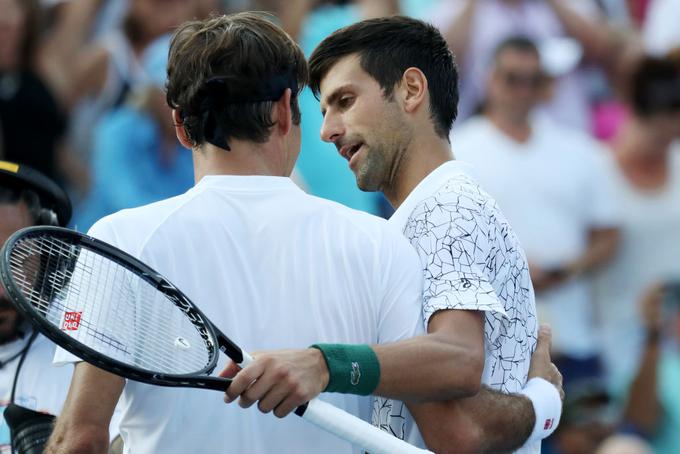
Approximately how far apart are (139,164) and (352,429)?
4.36 m

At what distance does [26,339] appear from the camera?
3.53 meters

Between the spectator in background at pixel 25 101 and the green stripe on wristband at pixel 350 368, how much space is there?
14.2 feet

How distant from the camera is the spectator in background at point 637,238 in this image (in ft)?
23.9

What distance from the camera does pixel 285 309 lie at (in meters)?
2.89

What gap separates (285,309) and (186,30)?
718mm

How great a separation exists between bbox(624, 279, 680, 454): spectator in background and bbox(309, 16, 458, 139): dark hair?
12.5ft

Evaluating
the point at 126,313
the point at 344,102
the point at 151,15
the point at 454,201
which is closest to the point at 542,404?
the point at 454,201

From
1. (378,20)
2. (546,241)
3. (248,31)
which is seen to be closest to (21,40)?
(546,241)

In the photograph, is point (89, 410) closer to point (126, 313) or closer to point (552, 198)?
point (126, 313)

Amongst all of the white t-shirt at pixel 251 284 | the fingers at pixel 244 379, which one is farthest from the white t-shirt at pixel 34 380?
the fingers at pixel 244 379

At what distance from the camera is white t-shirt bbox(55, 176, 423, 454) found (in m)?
2.86

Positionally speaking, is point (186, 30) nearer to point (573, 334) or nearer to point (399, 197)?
point (399, 197)

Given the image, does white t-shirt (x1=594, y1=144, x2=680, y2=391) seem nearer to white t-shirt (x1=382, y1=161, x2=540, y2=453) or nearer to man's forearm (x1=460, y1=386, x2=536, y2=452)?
white t-shirt (x1=382, y1=161, x2=540, y2=453)

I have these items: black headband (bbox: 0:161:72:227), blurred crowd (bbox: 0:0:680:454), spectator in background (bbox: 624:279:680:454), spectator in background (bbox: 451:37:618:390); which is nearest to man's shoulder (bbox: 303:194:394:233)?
black headband (bbox: 0:161:72:227)
